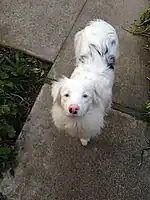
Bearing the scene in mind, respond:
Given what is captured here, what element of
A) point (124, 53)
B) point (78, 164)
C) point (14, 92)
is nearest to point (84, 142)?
point (78, 164)

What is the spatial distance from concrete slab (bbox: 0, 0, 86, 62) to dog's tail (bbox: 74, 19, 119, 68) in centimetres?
63

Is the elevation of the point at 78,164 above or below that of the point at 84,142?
below

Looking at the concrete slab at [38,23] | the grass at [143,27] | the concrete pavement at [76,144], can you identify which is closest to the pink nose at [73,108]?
the concrete pavement at [76,144]

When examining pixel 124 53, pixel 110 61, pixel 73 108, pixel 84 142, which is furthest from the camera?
pixel 124 53

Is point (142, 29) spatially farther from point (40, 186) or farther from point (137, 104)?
point (40, 186)

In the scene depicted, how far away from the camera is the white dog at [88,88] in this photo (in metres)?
3.22

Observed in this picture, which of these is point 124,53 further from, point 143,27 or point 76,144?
point 76,144

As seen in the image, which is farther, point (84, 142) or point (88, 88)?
point (84, 142)

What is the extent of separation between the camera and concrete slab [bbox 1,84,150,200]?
366 cm

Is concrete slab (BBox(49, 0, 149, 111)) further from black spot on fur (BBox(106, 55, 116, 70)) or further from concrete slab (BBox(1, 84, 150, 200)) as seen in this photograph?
black spot on fur (BBox(106, 55, 116, 70))

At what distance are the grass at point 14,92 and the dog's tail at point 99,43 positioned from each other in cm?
61

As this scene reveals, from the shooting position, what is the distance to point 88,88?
327cm

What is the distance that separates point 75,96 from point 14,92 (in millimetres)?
1132

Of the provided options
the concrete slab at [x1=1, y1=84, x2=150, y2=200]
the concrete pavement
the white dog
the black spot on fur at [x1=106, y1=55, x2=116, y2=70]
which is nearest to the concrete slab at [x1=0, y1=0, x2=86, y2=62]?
the concrete pavement
